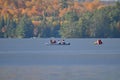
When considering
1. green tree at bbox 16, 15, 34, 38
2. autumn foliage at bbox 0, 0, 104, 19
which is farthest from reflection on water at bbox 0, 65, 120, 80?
autumn foliage at bbox 0, 0, 104, 19

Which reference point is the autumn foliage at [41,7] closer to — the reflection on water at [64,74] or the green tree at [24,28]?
the green tree at [24,28]

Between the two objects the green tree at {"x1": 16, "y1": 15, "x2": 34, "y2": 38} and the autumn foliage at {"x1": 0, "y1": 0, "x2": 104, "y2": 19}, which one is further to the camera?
the autumn foliage at {"x1": 0, "y1": 0, "x2": 104, "y2": 19}

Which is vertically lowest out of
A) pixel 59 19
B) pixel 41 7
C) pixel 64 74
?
pixel 64 74

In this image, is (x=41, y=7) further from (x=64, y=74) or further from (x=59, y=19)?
(x=64, y=74)

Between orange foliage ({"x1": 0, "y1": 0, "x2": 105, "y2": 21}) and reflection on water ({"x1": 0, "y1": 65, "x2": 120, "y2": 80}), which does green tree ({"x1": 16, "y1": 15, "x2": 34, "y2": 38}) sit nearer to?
orange foliage ({"x1": 0, "y1": 0, "x2": 105, "y2": 21})

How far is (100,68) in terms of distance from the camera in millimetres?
4773

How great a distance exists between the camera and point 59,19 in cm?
1035

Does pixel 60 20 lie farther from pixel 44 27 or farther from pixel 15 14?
pixel 15 14

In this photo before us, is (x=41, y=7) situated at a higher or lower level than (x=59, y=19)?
higher

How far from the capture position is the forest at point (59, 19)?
10117 mm

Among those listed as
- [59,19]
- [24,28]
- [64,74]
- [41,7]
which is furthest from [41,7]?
[64,74]

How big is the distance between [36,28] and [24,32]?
13.6 inches

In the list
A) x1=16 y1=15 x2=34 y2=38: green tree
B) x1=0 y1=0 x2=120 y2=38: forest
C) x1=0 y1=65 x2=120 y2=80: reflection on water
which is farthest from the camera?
x1=0 y1=0 x2=120 y2=38: forest

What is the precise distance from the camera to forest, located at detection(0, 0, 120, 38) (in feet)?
33.2
